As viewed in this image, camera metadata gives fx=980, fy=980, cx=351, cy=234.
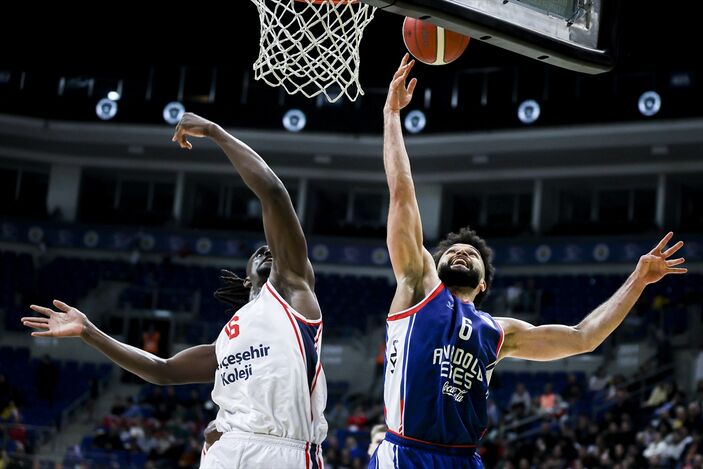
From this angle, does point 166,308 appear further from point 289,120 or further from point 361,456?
point 361,456

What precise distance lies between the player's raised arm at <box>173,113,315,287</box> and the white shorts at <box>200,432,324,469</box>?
645mm

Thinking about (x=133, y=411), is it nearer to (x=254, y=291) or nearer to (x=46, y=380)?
(x=46, y=380)

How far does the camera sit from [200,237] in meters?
23.0

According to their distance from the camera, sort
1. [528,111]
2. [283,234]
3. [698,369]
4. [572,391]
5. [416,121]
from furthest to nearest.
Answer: [416,121]
[528,111]
[572,391]
[698,369]
[283,234]

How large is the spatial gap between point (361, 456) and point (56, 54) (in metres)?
12.3

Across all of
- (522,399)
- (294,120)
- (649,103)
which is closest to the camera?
(522,399)

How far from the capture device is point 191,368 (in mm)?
4406

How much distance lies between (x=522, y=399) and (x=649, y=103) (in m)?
6.48

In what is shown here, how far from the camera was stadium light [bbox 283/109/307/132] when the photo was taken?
69.7 feet

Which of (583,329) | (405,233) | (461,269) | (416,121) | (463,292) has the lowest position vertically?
(583,329)

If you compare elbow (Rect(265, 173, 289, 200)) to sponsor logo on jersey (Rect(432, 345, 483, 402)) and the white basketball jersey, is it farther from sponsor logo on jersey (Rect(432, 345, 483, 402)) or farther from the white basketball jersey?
sponsor logo on jersey (Rect(432, 345, 483, 402))

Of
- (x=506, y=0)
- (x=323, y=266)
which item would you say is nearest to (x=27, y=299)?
(x=323, y=266)

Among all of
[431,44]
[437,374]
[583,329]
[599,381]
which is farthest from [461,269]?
[599,381]

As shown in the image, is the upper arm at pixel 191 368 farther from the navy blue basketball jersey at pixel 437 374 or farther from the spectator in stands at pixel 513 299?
the spectator in stands at pixel 513 299
